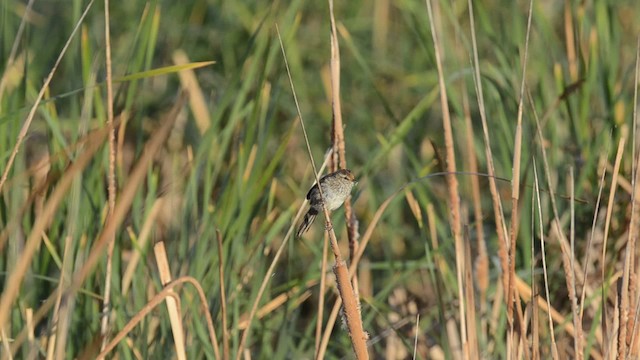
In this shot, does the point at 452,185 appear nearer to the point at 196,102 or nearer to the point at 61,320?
the point at 61,320

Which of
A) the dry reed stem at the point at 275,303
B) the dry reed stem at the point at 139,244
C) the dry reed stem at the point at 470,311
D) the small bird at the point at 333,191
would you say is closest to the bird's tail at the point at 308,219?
the small bird at the point at 333,191

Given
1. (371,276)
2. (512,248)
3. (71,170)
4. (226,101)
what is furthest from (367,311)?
(71,170)

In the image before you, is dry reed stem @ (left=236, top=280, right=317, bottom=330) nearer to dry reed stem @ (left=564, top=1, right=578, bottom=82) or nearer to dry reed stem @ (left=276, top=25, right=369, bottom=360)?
dry reed stem @ (left=276, top=25, right=369, bottom=360)

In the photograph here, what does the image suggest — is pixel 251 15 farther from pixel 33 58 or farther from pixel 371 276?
pixel 371 276

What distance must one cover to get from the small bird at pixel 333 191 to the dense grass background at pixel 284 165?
0.04 metres

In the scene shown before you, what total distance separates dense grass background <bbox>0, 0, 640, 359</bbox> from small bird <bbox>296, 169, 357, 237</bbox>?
0.04 m

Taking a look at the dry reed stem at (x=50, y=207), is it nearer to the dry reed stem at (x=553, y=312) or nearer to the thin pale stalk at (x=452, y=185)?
the thin pale stalk at (x=452, y=185)

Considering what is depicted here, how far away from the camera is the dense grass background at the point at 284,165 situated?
254cm

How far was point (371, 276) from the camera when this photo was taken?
11.6 feet

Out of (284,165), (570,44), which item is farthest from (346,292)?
(570,44)

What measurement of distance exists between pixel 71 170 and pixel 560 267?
1811 millimetres

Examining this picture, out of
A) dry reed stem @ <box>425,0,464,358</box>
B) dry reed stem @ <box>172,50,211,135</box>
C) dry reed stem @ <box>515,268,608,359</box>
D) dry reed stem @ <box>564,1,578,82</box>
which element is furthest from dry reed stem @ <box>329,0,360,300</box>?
dry reed stem @ <box>172,50,211,135</box>

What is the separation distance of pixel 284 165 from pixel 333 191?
0.75 meters

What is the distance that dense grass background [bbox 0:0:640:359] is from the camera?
2.54 metres
